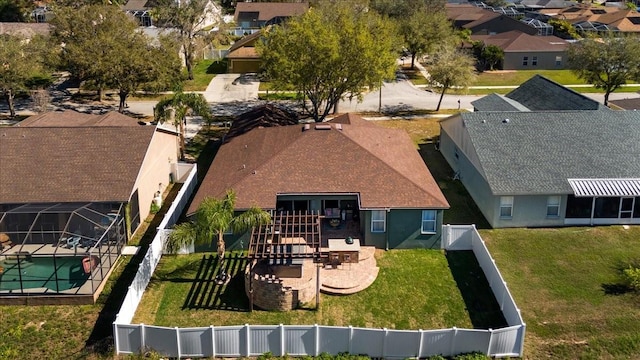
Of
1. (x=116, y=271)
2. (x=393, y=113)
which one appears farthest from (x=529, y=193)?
(x=393, y=113)

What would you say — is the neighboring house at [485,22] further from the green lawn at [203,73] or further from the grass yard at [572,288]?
the grass yard at [572,288]

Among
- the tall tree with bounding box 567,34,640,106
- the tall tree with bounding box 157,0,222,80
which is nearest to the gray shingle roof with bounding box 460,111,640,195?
the tall tree with bounding box 567,34,640,106

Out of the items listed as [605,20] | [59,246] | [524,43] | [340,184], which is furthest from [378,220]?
[605,20]

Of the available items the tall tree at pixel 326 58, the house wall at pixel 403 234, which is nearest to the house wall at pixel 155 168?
the tall tree at pixel 326 58

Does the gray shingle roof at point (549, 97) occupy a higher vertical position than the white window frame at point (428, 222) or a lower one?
higher

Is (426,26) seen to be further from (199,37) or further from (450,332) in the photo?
(450,332)
